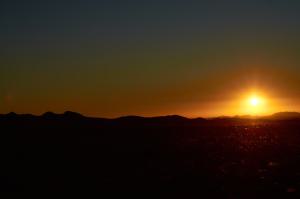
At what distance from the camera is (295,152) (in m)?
29.2

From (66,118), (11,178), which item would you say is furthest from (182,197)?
(66,118)

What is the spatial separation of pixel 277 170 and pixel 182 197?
7.54 meters

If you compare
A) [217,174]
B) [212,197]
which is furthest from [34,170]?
[212,197]

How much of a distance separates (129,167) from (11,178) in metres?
6.51

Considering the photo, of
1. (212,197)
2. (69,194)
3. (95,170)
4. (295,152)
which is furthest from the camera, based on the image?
(295,152)

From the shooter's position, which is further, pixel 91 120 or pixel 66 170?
pixel 91 120

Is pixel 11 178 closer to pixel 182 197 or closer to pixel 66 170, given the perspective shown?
pixel 66 170

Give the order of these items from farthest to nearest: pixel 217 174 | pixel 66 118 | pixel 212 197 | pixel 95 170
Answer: pixel 66 118, pixel 95 170, pixel 217 174, pixel 212 197

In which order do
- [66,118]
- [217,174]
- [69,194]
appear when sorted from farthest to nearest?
1. [66,118]
2. [217,174]
3. [69,194]

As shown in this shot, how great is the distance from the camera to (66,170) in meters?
22.8

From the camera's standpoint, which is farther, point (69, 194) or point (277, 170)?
point (277, 170)

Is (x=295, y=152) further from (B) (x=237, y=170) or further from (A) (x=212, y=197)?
(A) (x=212, y=197)

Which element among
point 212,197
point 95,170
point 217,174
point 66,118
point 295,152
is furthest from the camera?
point 66,118

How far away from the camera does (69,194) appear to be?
16.4 metres
